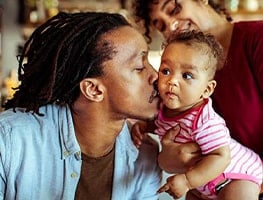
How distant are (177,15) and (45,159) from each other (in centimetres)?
58

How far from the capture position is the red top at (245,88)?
5.02 ft

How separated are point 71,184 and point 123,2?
2.55 metres

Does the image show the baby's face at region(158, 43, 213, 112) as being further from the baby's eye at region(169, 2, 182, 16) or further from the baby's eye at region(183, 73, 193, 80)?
the baby's eye at region(169, 2, 182, 16)

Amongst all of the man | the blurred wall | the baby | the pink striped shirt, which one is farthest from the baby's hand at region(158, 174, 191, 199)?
the blurred wall

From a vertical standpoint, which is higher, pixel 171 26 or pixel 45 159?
pixel 171 26

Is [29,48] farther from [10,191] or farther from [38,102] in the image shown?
[10,191]

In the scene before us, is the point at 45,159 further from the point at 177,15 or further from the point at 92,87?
the point at 177,15

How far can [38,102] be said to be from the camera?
1445 mm

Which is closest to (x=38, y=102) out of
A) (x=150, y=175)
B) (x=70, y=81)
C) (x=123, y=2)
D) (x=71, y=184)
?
(x=70, y=81)

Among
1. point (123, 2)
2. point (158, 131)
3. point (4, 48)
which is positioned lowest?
point (4, 48)

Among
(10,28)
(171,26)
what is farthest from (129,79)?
(10,28)

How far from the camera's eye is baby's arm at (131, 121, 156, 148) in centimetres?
154

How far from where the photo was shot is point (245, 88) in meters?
1.54

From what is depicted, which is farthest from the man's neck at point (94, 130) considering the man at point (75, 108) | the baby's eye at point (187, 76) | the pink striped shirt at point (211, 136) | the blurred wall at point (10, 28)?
the blurred wall at point (10, 28)
